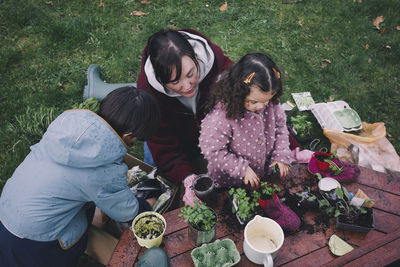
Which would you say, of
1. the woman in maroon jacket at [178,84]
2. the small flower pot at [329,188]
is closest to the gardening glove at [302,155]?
the small flower pot at [329,188]

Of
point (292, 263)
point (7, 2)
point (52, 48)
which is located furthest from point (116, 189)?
point (7, 2)

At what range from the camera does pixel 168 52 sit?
2.03 meters

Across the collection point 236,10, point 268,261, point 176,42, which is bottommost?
point 268,261

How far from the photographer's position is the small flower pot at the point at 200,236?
1.67m

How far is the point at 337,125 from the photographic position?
3646mm

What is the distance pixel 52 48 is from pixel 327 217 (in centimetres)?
450

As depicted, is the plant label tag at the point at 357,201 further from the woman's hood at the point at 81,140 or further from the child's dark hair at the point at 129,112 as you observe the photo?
the woman's hood at the point at 81,140

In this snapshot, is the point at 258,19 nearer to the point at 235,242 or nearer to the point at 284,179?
the point at 284,179

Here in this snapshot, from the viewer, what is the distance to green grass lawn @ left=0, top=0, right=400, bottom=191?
4074mm

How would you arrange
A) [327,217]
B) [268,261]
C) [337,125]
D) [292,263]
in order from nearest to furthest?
[268,261]
[292,263]
[327,217]
[337,125]

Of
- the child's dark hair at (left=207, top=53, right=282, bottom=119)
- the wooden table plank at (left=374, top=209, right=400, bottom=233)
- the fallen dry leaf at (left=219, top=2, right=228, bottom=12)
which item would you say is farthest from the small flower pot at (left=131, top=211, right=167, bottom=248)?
the fallen dry leaf at (left=219, top=2, right=228, bottom=12)

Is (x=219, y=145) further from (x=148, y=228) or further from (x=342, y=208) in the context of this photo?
(x=342, y=208)

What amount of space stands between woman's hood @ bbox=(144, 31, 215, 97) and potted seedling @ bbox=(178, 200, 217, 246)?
110cm

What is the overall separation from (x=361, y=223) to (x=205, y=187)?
3.39 ft
